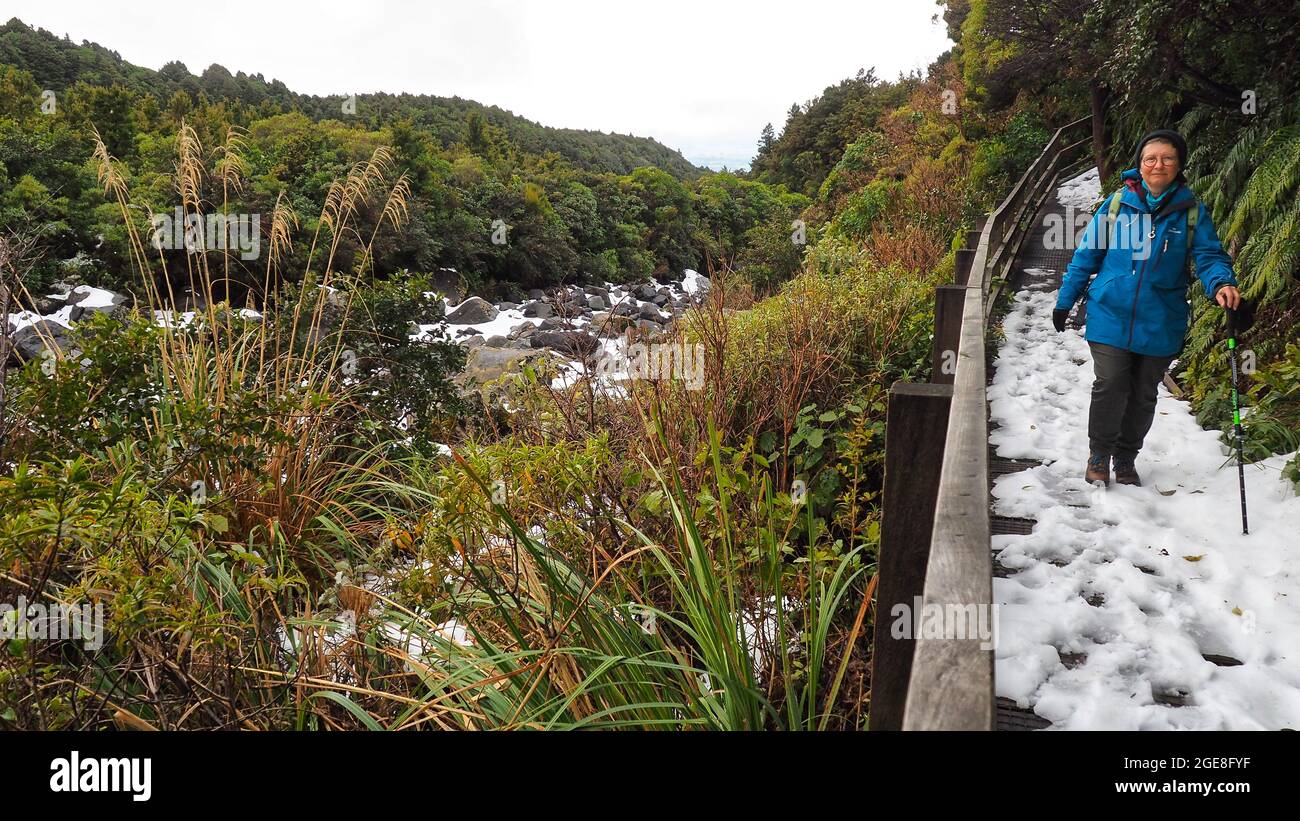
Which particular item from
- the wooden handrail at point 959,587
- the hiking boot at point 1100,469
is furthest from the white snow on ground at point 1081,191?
the wooden handrail at point 959,587

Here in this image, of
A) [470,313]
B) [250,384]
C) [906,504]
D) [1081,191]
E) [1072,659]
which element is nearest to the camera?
[906,504]

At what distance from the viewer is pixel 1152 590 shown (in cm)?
277

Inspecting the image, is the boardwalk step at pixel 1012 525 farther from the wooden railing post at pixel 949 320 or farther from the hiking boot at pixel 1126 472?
the wooden railing post at pixel 949 320

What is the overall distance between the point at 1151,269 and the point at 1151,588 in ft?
5.46

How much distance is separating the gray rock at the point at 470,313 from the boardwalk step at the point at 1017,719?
59.4 ft

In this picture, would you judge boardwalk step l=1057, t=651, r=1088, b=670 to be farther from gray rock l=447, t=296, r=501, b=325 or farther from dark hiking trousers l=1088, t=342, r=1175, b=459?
gray rock l=447, t=296, r=501, b=325

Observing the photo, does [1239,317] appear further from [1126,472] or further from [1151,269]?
[1126,472]

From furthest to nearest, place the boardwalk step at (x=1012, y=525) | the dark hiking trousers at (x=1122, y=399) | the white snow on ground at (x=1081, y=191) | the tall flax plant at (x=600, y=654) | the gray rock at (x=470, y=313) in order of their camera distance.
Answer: the gray rock at (x=470, y=313)
the white snow on ground at (x=1081, y=191)
the dark hiking trousers at (x=1122, y=399)
the boardwalk step at (x=1012, y=525)
the tall flax plant at (x=600, y=654)

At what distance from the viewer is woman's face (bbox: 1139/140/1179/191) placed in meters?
3.45

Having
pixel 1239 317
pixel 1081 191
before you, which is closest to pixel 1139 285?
pixel 1239 317

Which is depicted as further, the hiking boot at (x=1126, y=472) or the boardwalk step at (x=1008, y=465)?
the boardwalk step at (x=1008, y=465)

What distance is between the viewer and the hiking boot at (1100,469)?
373 centimetres

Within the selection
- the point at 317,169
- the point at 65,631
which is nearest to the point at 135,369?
the point at 65,631
